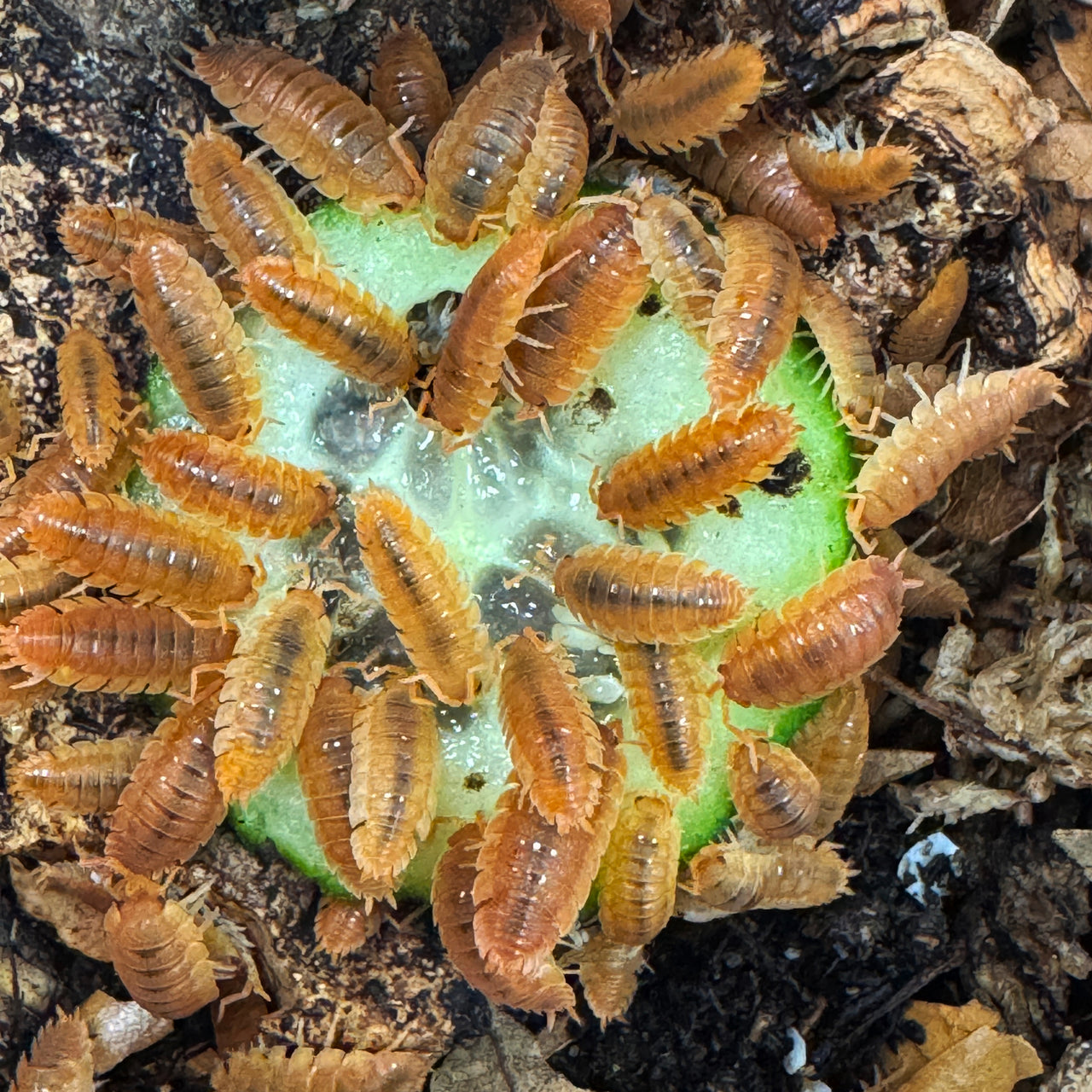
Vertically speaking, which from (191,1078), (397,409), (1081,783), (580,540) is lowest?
(191,1078)

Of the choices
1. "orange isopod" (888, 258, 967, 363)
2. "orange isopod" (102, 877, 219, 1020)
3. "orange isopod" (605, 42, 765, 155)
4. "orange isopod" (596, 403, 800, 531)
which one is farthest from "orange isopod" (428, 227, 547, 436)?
"orange isopod" (102, 877, 219, 1020)

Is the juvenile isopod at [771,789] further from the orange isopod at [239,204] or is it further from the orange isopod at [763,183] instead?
the orange isopod at [239,204]

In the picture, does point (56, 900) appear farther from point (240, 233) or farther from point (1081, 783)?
point (1081, 783)

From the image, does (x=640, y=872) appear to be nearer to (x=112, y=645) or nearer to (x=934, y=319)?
(x=112, y=645)

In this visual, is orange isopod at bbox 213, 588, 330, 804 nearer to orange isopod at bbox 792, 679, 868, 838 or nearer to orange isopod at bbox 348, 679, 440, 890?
orange isopod at bbox 348, 679, 440, 890

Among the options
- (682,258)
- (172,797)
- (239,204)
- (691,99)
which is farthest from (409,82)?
(172,797)

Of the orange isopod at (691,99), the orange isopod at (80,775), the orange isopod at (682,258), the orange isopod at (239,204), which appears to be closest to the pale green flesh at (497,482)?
the orange isopod at (682,258)

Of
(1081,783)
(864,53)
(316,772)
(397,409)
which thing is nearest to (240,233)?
(397,409)
